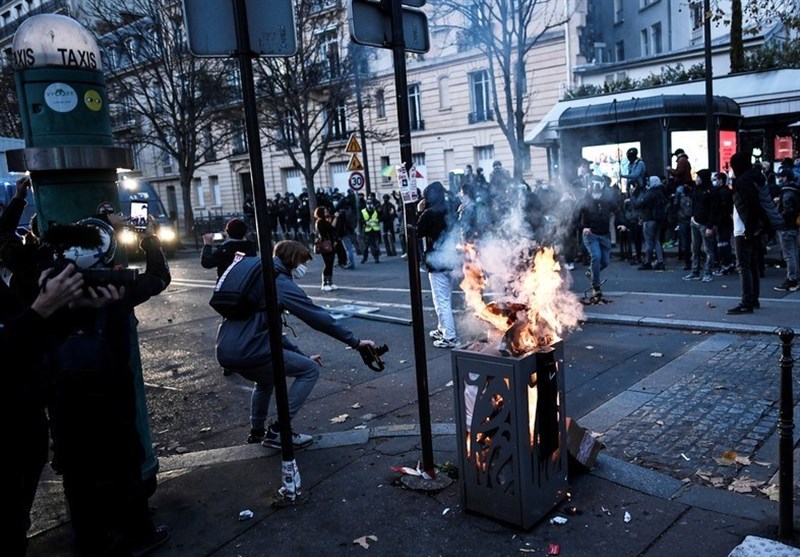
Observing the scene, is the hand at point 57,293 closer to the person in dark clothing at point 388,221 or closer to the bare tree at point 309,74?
the person in dark clothing at point 388,221

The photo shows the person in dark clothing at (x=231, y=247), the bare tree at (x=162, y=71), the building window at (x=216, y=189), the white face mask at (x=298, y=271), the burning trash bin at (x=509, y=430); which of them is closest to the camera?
the burning trash bin at (x=509, y=430)

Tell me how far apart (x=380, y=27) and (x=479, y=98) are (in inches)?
1153

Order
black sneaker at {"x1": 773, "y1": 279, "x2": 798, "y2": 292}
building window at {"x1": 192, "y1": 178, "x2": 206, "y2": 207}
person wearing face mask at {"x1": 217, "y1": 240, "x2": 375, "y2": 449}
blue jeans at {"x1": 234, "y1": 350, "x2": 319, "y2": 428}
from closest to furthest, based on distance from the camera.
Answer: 1. person wearing face mask at {"x1": 217, "y1": 240, "x2": 375, "y2": 449}
2. blue jeans at {"x1": 234, "y1": 350, "x2": 319, "y2": 428}
3. black sneaker at {"x1": 773, "y1": 279, "x2": 798, "y2": 292}
4. building window at {"x1": 192, "y1": 178, "x2": 206, "y2": 207}

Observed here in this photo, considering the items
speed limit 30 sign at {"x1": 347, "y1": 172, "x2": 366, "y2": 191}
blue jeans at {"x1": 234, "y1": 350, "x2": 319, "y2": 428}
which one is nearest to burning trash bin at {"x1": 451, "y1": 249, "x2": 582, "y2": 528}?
blue jeans at {"x1": 234, "y1": 350, "x2": 319, "y2": 428}

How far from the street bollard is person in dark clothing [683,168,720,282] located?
28.0ft

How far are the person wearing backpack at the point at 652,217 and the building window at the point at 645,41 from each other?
25325 mm

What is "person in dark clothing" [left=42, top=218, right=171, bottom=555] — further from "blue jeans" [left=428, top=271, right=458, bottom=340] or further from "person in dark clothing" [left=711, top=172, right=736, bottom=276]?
"person in dark clothing" [left=711, top=172, right=736, bottom=276]

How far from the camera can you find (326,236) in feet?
46.8

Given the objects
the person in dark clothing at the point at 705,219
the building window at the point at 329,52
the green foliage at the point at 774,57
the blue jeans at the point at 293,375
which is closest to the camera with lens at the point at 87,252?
the blue jeans at the point at 293,375

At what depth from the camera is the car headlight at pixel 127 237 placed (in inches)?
149

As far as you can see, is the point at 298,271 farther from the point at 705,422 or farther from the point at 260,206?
the point at 705,422

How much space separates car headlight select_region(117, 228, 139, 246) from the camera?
149 inches

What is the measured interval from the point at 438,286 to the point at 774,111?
16.5 metres

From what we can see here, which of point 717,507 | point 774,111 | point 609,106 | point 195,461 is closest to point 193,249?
point 609,106
